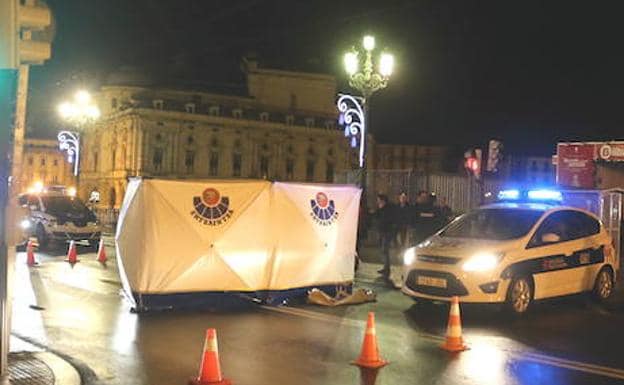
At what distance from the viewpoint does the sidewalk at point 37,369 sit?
7.26 meters

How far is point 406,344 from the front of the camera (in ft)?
30.9

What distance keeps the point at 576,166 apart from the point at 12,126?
23786 millimetres

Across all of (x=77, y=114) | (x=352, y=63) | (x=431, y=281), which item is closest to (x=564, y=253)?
(x=431, y=281)

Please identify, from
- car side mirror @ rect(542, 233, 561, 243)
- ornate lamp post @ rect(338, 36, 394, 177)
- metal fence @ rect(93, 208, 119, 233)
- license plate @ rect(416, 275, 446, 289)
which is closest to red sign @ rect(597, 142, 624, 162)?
ornate lamp post @ rect(338, 36, 394, 177)

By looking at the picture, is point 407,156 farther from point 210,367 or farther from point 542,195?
point 210,367

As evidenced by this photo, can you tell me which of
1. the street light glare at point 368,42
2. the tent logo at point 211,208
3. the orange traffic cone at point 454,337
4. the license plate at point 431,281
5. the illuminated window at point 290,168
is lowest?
the orange traffic cone at point 454,337

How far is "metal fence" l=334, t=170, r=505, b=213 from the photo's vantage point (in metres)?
23.8

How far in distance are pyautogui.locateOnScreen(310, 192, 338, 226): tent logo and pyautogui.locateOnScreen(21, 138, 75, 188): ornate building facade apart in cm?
10376

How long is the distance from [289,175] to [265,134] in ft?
19.9

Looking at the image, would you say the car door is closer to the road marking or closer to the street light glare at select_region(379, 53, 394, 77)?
the road marking

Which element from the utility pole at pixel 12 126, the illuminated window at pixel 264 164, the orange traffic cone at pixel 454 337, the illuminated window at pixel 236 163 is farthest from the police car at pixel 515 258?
the illuminated window at pixel 264 164

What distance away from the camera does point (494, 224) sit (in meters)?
12.8

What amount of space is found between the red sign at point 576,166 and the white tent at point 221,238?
16.5 metres

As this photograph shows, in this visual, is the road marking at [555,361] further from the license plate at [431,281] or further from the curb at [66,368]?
the curb at [66,368]
